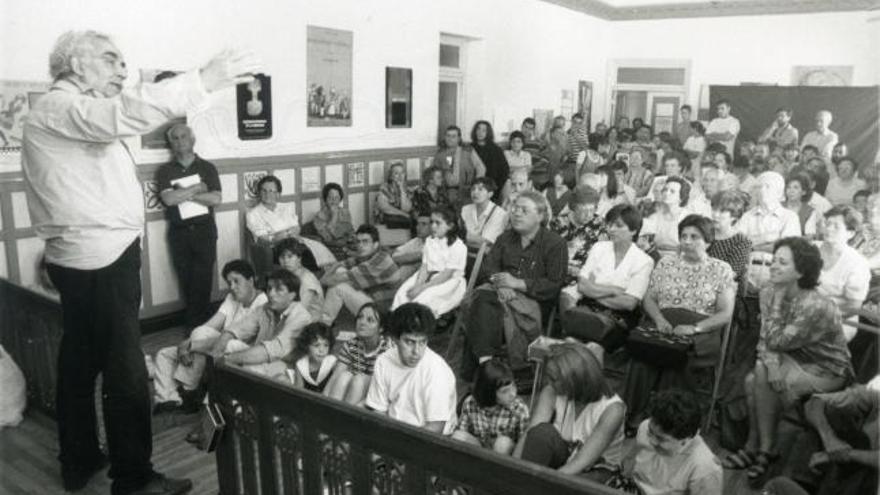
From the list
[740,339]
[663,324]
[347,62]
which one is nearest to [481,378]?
[663,324]

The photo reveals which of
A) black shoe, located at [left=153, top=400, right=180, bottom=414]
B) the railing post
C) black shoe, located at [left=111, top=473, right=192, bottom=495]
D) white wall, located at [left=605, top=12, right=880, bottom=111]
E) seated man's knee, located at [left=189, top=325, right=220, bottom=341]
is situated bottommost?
black shoe, located at [left=153, top=400, right=180, bottom=414]

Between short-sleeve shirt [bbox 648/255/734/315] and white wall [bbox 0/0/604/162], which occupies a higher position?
white wall [bbox 0/0/604/162]

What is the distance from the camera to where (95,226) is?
2264mm

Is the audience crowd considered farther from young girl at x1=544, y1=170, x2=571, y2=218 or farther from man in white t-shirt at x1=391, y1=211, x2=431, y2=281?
young girl at x1=544, y1=170, x2=571, y2=218

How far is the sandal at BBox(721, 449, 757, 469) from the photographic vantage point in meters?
3.30

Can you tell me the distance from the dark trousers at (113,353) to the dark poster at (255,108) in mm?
3426

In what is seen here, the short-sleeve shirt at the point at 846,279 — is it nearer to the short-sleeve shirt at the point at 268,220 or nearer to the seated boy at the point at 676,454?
the seated boy at the point at 676,454

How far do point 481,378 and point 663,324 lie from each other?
143 centimetres

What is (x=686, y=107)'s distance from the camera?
34.2ft

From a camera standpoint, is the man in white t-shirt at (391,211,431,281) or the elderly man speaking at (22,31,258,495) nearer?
the elderly man speaking at (22,31,258,495)

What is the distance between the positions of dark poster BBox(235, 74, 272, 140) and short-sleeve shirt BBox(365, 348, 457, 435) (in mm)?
3259

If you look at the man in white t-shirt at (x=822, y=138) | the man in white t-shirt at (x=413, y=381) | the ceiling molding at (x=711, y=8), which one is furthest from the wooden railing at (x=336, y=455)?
the ceiling molding at (x=711, y=8)

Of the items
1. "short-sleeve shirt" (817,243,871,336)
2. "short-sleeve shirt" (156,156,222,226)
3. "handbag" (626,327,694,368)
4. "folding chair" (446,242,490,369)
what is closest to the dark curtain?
"short-sleeve shirt" (817,243,871,336)

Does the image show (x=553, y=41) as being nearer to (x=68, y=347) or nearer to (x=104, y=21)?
(x=104, y=21)
